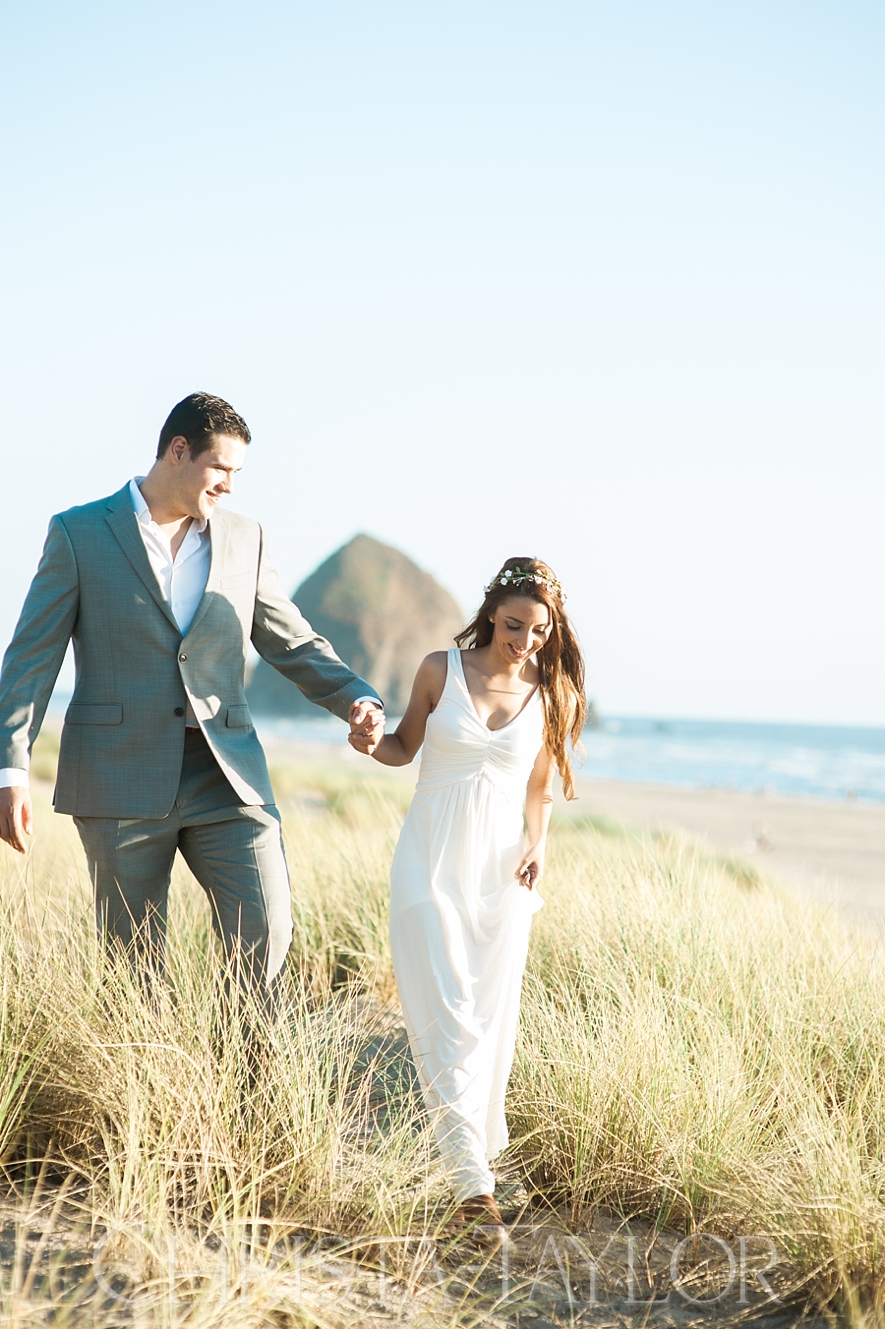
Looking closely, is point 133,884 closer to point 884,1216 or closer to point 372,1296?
point 372,1296

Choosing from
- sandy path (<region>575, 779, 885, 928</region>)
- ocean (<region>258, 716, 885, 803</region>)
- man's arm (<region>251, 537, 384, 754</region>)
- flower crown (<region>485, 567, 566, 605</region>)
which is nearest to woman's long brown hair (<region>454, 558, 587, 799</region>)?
flower crown (<region>485, 567, 566, 605</region>)

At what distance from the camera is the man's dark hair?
10.6 feet

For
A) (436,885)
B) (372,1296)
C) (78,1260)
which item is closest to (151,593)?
(436,885)

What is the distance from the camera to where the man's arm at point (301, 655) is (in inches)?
143

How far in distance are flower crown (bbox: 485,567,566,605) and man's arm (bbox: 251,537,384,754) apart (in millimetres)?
575

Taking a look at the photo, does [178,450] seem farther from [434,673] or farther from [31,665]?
[434,673]

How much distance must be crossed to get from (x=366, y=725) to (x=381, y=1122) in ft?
4.31

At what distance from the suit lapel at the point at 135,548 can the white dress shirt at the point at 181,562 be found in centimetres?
2

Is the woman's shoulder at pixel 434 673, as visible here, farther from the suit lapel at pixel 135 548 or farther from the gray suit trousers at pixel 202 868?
the suit lapel at pixel 135 548

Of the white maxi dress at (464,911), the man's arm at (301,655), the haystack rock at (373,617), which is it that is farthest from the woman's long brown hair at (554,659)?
the haystack rock at (373,617)

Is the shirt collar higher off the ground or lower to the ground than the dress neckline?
higher

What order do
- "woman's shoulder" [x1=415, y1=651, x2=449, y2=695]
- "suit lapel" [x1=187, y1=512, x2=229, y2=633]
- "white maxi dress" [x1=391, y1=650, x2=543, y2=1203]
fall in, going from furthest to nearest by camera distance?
"woman's shoulder" [x1=415, y1=651, x2=449, y2=695] → "suit lapel" [x1=187, y1=512, x2=229, y2=633] → "white maxi dress" [x1=391, y1=650, x2=543, y2=1203]

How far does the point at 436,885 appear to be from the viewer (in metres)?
3.30

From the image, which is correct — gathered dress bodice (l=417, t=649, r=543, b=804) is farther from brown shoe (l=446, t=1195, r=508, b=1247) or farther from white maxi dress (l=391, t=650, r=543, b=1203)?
brown shoe (l=446, t=1195, r=508, b=1247)
